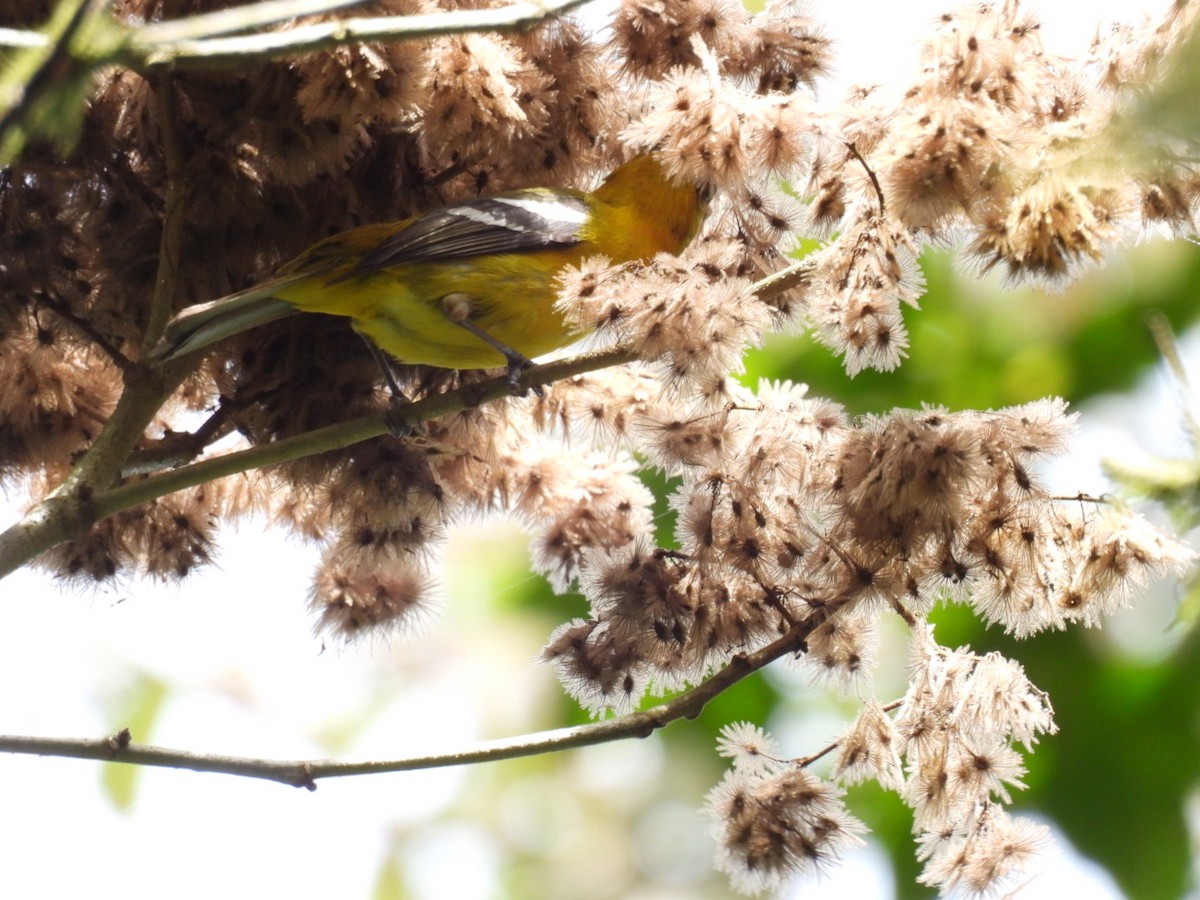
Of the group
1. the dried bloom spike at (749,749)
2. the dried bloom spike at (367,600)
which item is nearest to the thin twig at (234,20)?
the dried bloom spike at (749,749)

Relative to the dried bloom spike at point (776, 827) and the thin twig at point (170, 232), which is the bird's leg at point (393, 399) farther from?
the dried bloom spike at point (776, 827)

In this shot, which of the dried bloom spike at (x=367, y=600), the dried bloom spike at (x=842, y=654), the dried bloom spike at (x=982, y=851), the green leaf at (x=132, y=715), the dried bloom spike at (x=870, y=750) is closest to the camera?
the dried bloom spike at (x=982, y=851)

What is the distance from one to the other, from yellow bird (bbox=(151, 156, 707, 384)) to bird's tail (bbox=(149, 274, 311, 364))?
1 centimetres

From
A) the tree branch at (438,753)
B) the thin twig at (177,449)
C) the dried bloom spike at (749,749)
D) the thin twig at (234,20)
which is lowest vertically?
the dried bloom spike at (749,749)

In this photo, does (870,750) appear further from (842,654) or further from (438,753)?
(438,753)

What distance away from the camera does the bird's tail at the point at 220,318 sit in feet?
8.56

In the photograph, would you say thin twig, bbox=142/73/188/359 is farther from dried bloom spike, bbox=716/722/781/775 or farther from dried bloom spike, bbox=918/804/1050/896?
dried bloom spike, bbox=918/804/1050/896

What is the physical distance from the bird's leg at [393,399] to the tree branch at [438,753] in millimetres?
695

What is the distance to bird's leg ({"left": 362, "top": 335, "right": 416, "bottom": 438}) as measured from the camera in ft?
8.89

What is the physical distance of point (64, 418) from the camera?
305 cm

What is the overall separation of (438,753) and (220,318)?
3.32ft

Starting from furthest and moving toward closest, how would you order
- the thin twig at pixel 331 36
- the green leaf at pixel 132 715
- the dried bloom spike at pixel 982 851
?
the green leaf at pixel 132 715 → the dried bloom spike at pixel 982 851 → the thin twig at pixel 331 36

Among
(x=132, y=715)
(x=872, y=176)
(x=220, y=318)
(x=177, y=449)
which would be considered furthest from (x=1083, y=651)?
(x=132, y=715)

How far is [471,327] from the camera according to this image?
3.12 m
